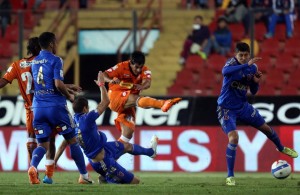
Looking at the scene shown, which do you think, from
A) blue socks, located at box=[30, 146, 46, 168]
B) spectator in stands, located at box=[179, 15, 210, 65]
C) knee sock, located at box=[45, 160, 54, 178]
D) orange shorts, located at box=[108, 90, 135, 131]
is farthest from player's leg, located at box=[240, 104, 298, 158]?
spectator in stands, located at box=[179, 15, 210, 65]

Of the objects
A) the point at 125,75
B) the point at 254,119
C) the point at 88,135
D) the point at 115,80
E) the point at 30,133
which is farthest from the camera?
the point at 125,75

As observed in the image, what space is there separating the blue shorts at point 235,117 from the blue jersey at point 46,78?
2.69 m

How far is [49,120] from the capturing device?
16.4 meters

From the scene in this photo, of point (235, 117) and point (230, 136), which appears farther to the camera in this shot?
point (235, 117)

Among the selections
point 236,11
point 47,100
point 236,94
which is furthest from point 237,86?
point 236,11

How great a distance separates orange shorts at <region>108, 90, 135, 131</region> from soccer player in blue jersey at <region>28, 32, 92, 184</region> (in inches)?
107

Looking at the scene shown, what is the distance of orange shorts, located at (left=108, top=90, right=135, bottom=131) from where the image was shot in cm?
1922

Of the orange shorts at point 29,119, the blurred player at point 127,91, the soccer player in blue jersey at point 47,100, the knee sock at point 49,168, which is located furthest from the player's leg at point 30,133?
the blurred player at point 127,91

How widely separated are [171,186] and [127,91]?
3312mm

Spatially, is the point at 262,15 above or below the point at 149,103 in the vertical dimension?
above

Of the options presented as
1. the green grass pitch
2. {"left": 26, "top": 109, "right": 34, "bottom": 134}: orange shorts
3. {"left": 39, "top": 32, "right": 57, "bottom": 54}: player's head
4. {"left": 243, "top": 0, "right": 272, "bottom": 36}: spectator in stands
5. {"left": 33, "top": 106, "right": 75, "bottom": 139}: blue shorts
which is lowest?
the green grass pitch

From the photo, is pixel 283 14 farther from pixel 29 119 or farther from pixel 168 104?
→ pixel 29 119

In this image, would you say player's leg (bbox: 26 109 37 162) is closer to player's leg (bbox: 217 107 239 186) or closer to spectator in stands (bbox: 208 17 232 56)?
player's leg (bbox: 217 107 239 186)

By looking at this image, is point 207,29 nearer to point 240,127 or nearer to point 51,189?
point 240,127
